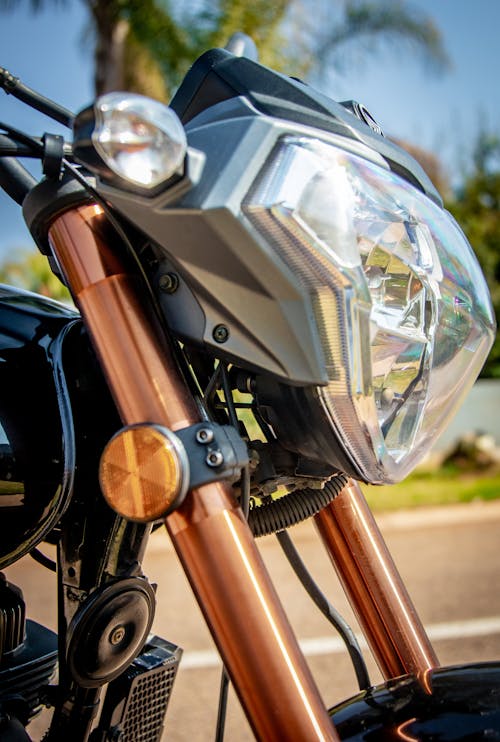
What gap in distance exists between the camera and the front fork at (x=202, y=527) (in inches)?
29.1

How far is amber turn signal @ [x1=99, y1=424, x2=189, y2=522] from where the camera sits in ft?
2.51

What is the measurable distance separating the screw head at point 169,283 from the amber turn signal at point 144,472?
0.54ft

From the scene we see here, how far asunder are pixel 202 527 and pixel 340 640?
329cm

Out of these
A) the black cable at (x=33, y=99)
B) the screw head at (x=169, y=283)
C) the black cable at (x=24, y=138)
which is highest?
the black cable at (x=33, y=99)

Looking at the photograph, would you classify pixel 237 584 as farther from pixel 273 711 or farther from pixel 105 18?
Result: pixel 105 18

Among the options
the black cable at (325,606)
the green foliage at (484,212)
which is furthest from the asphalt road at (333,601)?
the green foliage at (484,212)

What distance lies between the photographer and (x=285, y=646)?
2.47 ft

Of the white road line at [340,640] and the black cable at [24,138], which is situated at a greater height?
the black cable at [24,138]

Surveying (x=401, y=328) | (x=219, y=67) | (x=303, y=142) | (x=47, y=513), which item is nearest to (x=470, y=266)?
(x=401, y=328)

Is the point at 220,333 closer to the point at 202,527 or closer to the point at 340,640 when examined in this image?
the point at 202,527

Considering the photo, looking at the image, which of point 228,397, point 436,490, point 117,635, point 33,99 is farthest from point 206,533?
point 436,490

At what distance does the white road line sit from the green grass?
2.76 m

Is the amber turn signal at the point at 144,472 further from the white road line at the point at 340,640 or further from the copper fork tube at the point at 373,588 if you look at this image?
the white road line at the point at 340,640

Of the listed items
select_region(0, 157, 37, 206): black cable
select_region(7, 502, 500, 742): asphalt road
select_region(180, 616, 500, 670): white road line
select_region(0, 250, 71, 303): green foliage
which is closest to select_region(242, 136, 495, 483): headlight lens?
select_region(0, 157, 37, 206): black cable
